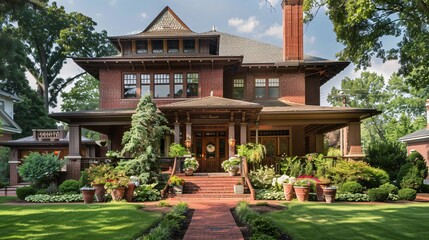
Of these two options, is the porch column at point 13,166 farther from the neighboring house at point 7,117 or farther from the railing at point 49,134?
the neighboring house at point 7,117

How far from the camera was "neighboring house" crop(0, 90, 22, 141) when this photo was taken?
3222 cm

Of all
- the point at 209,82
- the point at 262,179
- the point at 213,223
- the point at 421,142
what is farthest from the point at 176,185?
the point at 421,142

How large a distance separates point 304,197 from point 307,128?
34.1ft

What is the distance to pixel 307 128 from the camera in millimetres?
23766

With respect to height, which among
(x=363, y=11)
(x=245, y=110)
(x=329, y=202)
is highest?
(x=363, y=11)

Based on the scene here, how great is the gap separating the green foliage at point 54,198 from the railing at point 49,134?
11141mm

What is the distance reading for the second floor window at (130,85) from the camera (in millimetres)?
21578

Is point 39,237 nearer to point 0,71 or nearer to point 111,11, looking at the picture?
point 0,71

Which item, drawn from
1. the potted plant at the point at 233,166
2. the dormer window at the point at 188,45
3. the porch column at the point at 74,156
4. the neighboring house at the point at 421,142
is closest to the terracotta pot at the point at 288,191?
the potted plant at the point at 233,166

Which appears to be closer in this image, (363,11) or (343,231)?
(343,231)

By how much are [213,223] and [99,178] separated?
23.8 feet

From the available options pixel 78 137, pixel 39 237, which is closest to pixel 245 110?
pixel 78 137

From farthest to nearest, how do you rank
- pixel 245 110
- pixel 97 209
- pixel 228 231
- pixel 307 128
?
pixel 307 128
pixel 245 110
pixel 97 209
pixel 228 231

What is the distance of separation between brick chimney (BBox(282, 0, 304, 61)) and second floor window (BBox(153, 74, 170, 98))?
765 centimetres
